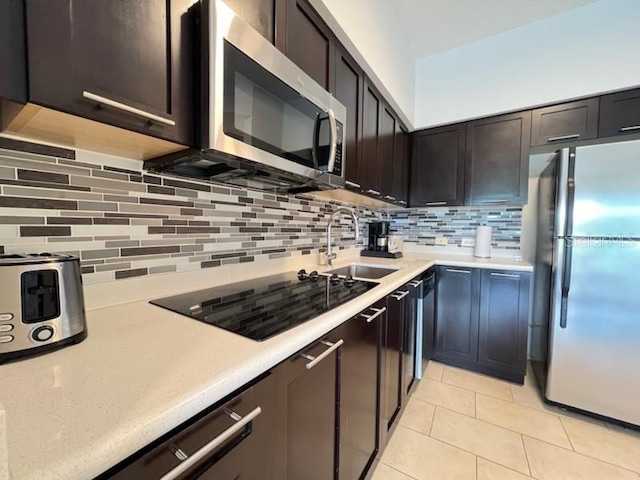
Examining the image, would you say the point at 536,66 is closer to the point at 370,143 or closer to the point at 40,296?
the point at 370,143

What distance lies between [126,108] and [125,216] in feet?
1.34

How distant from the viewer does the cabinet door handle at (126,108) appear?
1.87 feet

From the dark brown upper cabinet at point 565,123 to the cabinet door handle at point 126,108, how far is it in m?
2.66

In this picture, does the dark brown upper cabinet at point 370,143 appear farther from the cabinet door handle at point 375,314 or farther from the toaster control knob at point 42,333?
the toaster control knob at point 42,333

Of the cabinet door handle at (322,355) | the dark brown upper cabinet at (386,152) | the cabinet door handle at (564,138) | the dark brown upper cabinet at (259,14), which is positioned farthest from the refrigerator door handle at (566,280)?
the dark brown upper cabinet at (259,14)

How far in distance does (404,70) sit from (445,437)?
270cm

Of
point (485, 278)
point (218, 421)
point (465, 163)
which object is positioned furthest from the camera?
point (465, 163)

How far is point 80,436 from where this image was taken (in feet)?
1.11

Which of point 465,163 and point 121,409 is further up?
point 465,163

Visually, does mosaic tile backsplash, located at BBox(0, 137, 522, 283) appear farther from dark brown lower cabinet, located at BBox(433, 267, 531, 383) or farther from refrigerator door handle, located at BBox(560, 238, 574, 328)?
refrigerator door handle, located at BBox(560, 238, 574, 328)

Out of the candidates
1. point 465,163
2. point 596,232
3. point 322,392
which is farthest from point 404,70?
point 322,392

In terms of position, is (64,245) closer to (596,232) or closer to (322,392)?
Result: (322,392)

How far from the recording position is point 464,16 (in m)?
2.10

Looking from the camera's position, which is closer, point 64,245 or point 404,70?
point 64,245
